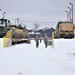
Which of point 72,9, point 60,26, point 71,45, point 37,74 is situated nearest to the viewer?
point 37,74

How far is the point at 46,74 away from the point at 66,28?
5415 centimetres

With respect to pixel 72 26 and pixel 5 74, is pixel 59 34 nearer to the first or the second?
pixel 72 26

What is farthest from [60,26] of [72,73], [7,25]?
[72,73]

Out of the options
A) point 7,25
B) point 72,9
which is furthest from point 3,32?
point 72,9

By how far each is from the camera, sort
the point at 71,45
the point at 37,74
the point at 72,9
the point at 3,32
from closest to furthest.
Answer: the point at 37,74, the point at 71,45, the point at 3,32, the point at 72,9

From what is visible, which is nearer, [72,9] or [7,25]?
[7,25]

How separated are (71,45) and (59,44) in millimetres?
1624

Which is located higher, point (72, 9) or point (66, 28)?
point (72, 9)

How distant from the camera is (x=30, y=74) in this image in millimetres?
10188

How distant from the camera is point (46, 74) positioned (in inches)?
404

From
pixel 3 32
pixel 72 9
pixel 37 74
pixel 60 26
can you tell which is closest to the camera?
pixel 37 74

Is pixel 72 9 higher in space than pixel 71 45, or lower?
higher

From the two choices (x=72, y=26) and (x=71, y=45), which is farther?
(x=72, y=26)

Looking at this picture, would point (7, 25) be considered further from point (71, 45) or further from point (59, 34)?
point (71, 45)
